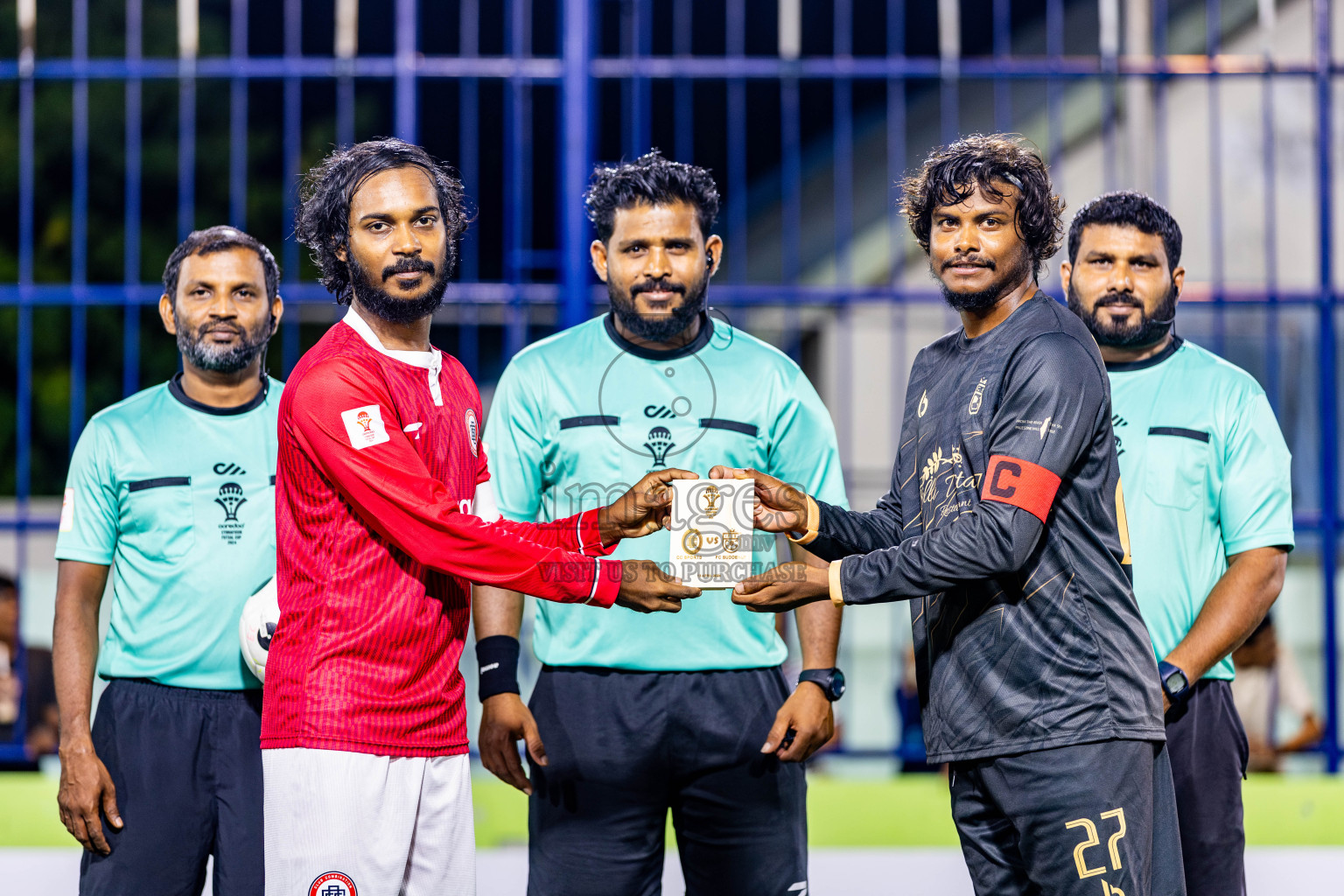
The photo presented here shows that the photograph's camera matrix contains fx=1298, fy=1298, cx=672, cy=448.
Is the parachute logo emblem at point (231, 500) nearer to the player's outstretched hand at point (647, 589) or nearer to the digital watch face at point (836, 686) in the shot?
the player's outstretched hand at point (647, 589)

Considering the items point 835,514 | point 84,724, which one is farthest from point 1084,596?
point 84,724

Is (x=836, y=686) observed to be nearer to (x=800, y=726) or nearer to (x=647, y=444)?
(x=800, y=726)

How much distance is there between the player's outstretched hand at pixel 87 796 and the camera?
10.3ft

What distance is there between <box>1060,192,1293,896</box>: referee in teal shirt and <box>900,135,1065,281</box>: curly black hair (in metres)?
0.63

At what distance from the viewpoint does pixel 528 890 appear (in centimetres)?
313

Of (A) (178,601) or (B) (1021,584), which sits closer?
(B) (1021,584)

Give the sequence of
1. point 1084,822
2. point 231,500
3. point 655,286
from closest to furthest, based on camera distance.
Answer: point 1084,822 < point 655,286 < point 231,500

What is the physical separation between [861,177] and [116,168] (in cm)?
567

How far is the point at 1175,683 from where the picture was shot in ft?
9.91

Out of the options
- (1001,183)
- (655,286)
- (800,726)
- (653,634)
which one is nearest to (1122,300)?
(1001,183)

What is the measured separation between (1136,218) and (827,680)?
1.46m

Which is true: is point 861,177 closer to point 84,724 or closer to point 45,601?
point 45,601

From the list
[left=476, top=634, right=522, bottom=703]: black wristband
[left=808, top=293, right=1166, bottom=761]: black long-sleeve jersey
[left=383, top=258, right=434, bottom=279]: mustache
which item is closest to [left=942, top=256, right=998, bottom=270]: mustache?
[left=808, top=293, right=1166, bottom=761]: black long-sleeve jersey

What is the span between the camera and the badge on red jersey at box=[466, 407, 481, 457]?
9.46 feet
